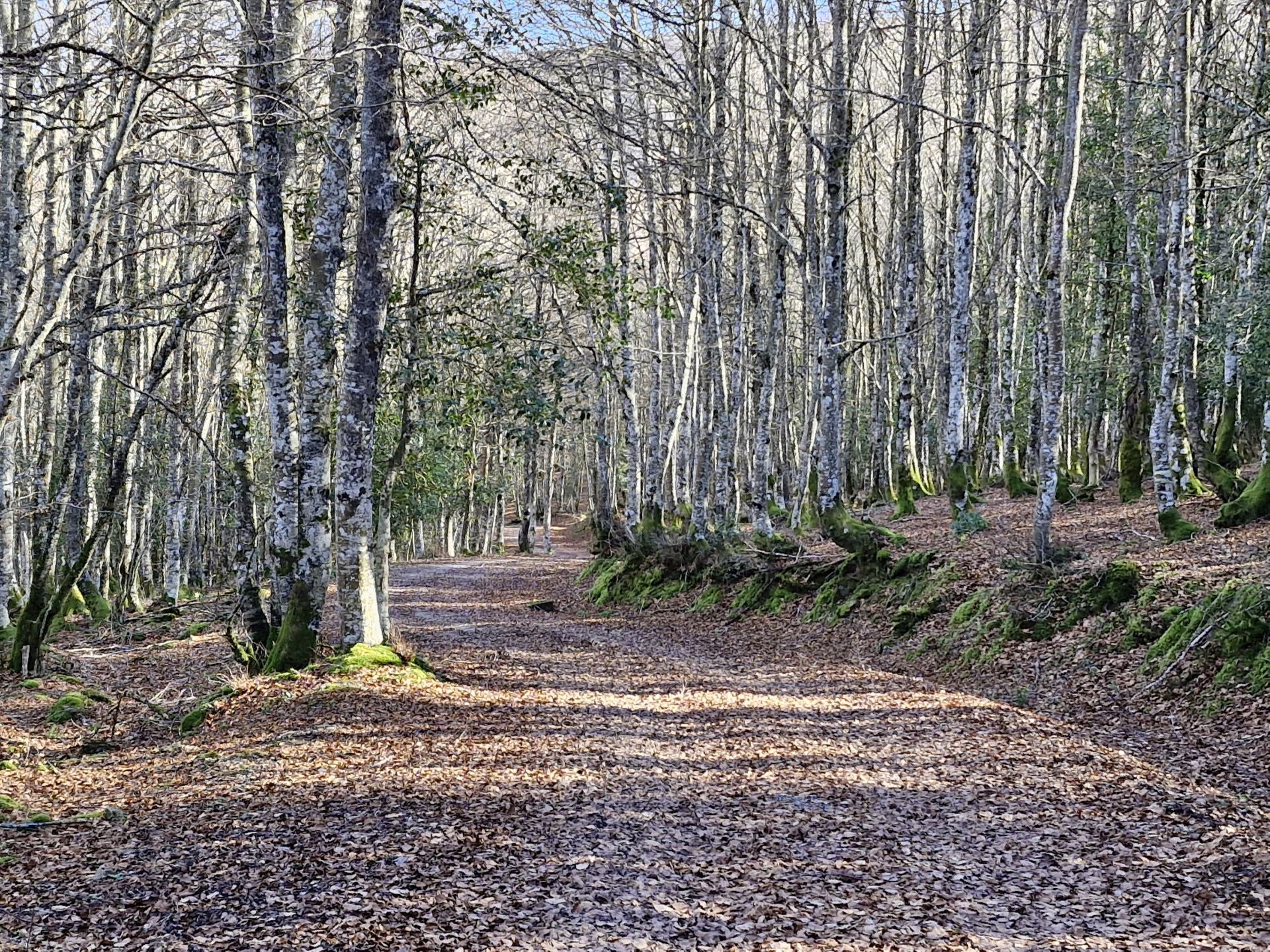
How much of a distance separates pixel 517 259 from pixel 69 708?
23.2 feet

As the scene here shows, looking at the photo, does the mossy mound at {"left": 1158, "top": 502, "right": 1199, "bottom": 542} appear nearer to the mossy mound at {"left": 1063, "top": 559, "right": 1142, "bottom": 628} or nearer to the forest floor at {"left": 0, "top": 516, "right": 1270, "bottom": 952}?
the mossy mound at {"left": 1063, "top": 559, "right": 1142, "bottom": 628}

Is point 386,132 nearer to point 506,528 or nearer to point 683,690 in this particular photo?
point 683,690

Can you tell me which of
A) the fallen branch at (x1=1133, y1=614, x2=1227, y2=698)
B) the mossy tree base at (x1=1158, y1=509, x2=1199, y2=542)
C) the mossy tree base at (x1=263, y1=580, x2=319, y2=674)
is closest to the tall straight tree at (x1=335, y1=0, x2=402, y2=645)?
the mossy tree base at (x1=263, y1=580, x2=319, y2=674)

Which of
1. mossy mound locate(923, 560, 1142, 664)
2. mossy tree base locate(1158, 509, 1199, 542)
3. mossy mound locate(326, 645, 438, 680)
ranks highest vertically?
mossy tree base locate(1158, 509, 1199, 542)

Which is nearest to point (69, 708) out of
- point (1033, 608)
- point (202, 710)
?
point (202, 710)

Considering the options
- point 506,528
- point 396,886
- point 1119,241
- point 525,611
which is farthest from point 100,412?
point 506,528

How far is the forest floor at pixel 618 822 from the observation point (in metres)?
4.62

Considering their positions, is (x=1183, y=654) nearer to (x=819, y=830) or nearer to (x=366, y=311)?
(x=819, y=830)

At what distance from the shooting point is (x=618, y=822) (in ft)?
20.1

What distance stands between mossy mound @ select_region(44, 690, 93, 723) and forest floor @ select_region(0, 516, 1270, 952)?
0.50ft

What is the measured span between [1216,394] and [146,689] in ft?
65.5

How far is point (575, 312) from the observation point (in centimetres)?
1209

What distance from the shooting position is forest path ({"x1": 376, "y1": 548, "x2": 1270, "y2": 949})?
4.64 metres

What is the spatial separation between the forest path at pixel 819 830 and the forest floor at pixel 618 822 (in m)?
0.02
